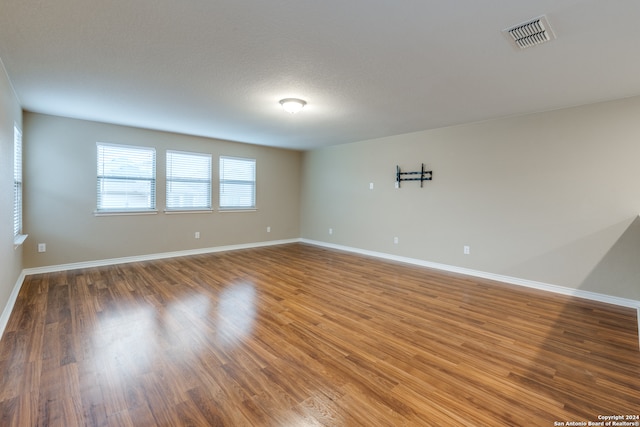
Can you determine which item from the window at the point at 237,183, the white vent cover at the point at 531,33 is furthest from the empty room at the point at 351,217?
the window at the point at 237,183

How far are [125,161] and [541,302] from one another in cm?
647

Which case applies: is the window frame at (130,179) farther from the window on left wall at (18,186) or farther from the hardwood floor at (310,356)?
the hardwood floor at (310,356)

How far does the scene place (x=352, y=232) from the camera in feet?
20.7

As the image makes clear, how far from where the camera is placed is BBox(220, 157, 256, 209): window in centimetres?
627

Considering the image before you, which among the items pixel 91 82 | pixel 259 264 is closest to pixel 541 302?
pixel 259 264

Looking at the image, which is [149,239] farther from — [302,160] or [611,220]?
[611,220]

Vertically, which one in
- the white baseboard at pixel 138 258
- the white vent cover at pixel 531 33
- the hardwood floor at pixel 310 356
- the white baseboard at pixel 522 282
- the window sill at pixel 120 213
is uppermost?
the white vent cover at pixel 531 33

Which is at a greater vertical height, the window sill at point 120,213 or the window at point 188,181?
the window at point 188,181

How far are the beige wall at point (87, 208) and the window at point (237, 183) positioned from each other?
168 mm

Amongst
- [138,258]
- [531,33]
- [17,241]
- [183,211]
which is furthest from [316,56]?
[138,258]

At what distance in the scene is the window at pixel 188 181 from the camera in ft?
18.1

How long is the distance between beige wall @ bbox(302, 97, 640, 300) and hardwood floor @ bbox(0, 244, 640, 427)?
0.56m

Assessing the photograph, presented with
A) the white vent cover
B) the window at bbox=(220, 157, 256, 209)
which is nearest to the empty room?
the white vent cover

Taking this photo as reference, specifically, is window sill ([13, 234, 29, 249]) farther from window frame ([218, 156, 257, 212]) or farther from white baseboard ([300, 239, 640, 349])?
white baseboard ([300, 239, 640, 349])
